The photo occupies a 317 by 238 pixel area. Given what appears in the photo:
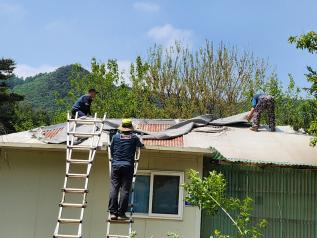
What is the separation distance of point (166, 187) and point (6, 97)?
34.6 m

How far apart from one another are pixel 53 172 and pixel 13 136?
132cm

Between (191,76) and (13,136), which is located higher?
(191,76)

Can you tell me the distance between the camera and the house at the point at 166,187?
8547 mm

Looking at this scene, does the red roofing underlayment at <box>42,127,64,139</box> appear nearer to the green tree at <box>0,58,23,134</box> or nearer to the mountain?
the green tree at <box>0,58,23,134</box>

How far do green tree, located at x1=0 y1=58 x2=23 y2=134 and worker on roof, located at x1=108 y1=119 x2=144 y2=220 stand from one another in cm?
3283

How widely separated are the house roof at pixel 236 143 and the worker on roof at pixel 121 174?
780 millimetres

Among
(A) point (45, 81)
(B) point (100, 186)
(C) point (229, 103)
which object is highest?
(A) point (45, 81)

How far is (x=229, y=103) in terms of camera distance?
24.8m

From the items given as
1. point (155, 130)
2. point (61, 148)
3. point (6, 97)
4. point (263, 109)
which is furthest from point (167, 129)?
point (6, 97)

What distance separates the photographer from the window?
8648 millimetres

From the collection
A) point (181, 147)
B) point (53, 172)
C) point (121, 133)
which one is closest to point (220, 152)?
point (181, 147)

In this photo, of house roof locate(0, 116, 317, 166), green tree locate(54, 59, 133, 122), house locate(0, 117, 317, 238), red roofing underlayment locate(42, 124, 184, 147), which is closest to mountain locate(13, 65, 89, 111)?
green tree locate(54, 59, 133, 122)

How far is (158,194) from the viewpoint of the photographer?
28.8ft

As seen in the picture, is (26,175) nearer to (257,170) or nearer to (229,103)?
(257,170)
